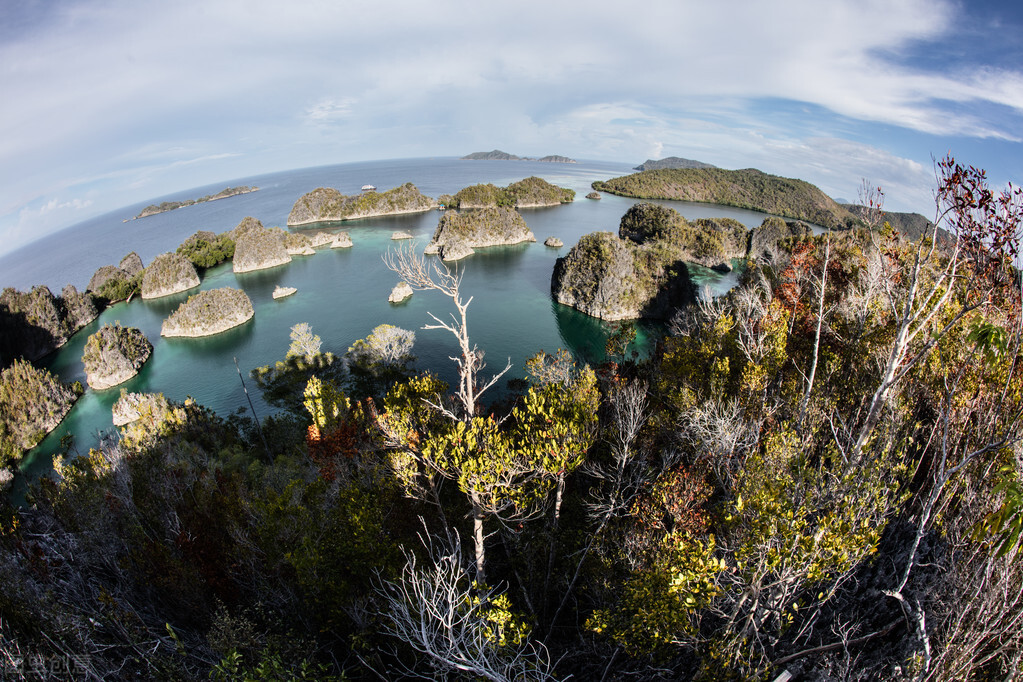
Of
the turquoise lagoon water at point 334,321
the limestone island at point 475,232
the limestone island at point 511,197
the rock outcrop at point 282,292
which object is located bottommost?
the turquoise lagoon water at point 334,321

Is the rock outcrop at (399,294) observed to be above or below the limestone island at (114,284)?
below

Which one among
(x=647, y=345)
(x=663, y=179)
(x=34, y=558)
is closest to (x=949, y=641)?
(x=34, y=558)

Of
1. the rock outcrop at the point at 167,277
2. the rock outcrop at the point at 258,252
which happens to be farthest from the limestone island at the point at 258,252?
the rock outcrop at the point at 167,277

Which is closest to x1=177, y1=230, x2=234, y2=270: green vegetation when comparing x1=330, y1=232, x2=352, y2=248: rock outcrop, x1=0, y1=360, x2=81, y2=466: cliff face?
x1=330, y1=232, x2=352, y2=248: rock outcrop

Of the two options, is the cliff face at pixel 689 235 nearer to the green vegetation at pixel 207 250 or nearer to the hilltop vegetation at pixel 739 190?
the hilltop vegetation at pixel 739 190

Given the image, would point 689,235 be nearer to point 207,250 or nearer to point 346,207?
point 207,250

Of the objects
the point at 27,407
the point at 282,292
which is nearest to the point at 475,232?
the point at 282,292
